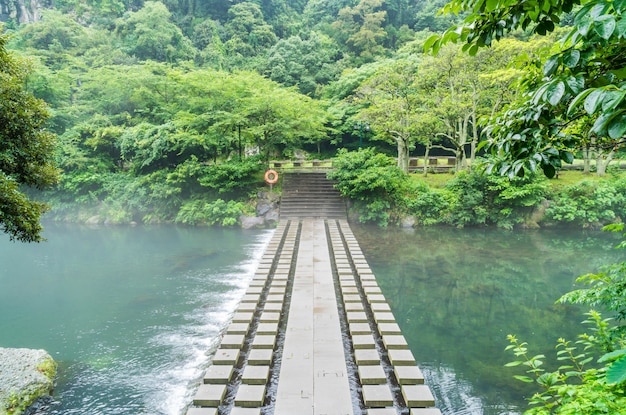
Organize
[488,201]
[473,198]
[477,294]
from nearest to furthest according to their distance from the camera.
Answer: [477,294], [473,198], [488,201]

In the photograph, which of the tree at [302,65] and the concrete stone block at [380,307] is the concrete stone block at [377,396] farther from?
the tree at [302,65]

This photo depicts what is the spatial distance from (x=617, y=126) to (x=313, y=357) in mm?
4250

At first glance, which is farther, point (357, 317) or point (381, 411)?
point (357, 317)

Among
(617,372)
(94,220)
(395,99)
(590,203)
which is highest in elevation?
(395,99)

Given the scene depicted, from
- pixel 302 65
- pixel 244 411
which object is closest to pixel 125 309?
pixel 244 411

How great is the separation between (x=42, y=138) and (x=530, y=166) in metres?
5.81

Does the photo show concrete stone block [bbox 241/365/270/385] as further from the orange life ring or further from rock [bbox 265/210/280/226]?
the orange life ring

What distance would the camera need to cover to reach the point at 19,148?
188 inches

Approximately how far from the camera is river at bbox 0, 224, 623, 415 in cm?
505

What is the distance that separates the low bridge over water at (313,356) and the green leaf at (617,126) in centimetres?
338

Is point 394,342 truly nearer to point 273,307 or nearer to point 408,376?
point 408,376

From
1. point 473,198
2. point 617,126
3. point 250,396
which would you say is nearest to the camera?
point 617,126

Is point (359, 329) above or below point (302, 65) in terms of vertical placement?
below

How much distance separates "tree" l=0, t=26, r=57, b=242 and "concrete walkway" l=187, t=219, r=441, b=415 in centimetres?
305
